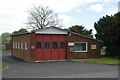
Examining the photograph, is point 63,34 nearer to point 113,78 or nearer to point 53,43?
point 53,43

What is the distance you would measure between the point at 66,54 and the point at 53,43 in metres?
2.19

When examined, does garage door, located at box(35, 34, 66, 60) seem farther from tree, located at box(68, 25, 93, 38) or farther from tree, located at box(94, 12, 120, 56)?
tree, located at box(68, 25, 93, 38)

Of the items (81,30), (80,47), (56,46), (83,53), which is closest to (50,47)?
(56,46)

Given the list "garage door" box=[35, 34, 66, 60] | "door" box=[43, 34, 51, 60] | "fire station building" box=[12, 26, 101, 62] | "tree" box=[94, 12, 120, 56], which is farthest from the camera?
"tree" box=[94, 12, 120, 56]

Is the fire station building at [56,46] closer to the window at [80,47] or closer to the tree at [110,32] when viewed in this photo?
the window at [80,47]

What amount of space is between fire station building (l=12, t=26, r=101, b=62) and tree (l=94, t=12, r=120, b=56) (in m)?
2.29

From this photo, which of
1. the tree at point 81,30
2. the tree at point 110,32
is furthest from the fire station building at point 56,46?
the tree at point 81,30

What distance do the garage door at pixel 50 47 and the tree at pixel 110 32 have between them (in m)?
7.00

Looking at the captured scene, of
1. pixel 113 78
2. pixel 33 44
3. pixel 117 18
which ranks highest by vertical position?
pixel 117 18

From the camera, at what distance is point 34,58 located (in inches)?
1417

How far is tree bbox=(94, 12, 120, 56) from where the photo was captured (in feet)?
132

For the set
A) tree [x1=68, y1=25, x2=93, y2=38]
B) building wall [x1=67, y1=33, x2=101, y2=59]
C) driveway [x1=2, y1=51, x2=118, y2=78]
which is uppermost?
tree [x1=68, y1=25, x2=93, y2=38]

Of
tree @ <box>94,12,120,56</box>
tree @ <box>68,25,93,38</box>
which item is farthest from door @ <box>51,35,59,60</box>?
tree @ <box>68,25,93,38</box>

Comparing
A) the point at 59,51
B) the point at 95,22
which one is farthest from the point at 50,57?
the point at 95,22
